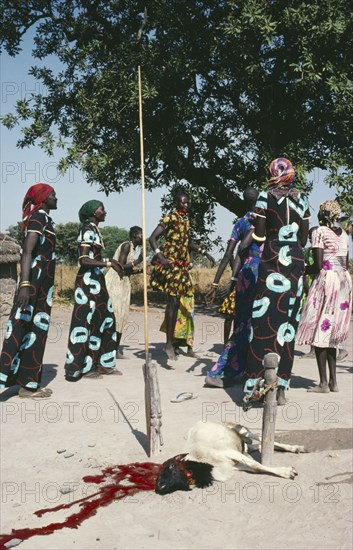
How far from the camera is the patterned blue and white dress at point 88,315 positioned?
6.83 meters

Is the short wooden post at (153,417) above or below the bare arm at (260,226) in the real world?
below

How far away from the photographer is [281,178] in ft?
17.8

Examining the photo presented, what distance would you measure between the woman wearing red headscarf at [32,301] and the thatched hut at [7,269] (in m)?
6.44

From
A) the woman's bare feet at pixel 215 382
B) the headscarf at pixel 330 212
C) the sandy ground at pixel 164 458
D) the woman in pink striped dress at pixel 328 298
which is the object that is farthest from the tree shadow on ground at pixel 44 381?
the headscarf at pixel 330 212

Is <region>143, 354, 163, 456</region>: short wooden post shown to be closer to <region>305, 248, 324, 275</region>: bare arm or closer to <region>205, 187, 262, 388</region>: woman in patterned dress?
<region>205, 187, 262, 388</region>: woman in patterned dress

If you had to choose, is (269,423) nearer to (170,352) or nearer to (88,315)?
(88,315)

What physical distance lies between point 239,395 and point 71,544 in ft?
10.2

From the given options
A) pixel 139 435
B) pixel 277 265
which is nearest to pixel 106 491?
pixel 139 435

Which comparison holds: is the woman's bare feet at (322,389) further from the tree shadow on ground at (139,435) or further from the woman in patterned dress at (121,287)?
the woman in patterned dress at (121,287)

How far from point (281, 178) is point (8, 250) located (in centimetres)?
816

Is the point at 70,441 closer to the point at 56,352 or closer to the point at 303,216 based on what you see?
the point at 303,216

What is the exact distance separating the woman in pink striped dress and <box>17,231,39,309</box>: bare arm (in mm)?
2716

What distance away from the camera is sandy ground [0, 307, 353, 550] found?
3209mm

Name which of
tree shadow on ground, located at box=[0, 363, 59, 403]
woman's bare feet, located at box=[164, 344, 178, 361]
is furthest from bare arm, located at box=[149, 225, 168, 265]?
tree shadow on ground, located at box=[0, 363, 59, 403]
